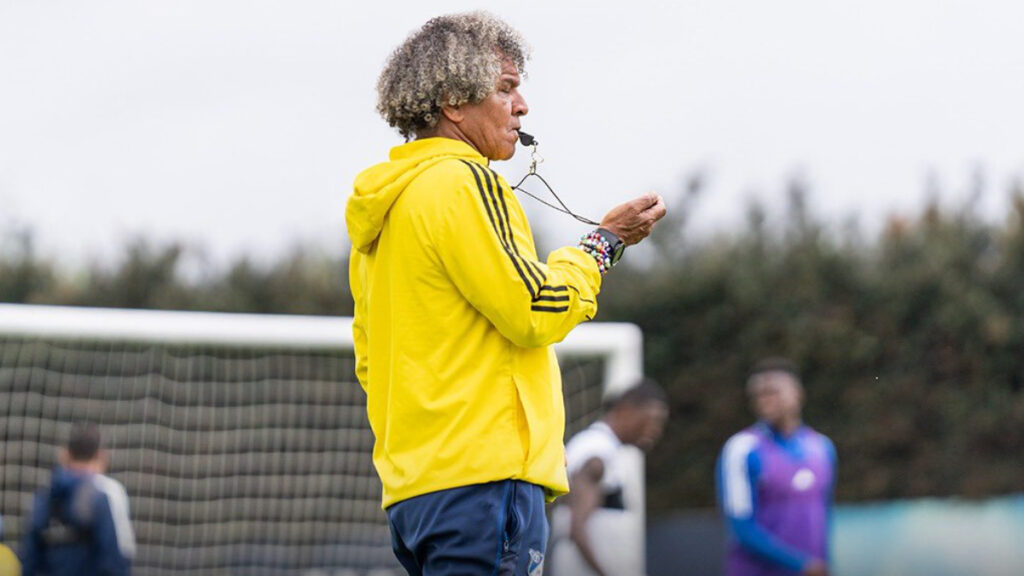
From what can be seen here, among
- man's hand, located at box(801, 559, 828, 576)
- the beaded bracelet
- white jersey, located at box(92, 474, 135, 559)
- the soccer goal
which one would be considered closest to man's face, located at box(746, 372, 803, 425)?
man's hand, located at box(801, 559, 828, 576)

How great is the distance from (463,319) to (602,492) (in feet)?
13.8

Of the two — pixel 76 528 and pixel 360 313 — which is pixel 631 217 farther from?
pixel 76 528

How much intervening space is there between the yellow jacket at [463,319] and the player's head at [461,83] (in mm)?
74

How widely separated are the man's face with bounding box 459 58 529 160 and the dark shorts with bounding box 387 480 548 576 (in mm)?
786

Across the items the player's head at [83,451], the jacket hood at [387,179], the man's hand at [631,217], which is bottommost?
the player's head at [83,451]

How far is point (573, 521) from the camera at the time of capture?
706 cm

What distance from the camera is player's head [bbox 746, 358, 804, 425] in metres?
8.20

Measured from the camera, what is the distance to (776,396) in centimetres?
823

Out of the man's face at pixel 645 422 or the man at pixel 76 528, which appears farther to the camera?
the man at pixel 76 528

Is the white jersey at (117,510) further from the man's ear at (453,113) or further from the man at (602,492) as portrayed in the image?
the man's ear at (453,113)

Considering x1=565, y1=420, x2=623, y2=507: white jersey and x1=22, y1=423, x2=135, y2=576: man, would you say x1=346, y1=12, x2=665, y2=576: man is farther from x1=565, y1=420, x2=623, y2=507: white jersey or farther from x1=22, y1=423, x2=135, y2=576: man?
x1=22, y1=423, x2=135, y2=576: man

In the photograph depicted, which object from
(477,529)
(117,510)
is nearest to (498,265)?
(477,529)

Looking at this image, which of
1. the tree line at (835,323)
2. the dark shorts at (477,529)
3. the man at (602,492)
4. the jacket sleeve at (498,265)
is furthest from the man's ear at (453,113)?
the tree line at (835,323)

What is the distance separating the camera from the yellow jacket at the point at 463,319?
3.11 meters
